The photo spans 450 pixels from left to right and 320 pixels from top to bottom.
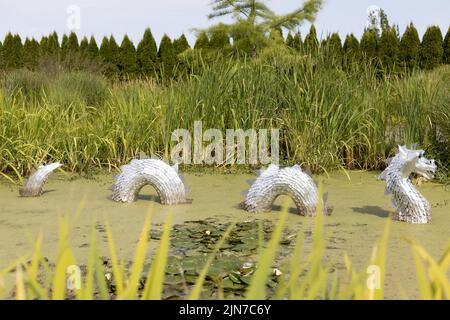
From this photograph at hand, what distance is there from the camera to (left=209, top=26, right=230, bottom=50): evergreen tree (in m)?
19.9

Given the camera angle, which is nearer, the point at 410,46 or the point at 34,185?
the point at 34,185

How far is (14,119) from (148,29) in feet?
45.0

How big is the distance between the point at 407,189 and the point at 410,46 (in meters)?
15.2

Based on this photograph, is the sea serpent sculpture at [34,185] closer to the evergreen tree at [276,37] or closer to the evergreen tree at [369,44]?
the evergreen tree at [369,44]

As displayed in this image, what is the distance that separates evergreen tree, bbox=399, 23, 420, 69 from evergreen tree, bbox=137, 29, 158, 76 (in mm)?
7800

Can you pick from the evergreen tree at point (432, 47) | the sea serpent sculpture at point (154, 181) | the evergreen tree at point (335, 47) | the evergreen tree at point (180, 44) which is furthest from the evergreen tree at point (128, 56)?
the sea serpent sculpture at point (154, 181)

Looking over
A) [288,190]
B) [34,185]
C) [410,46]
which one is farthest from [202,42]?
[288,190]

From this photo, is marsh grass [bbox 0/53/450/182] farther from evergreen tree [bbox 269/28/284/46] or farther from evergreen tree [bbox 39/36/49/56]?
evergreen tree [bbox 39/36/49/56]

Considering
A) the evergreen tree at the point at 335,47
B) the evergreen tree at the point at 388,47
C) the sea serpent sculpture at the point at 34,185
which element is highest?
the evergreen tree at the point at 388,47

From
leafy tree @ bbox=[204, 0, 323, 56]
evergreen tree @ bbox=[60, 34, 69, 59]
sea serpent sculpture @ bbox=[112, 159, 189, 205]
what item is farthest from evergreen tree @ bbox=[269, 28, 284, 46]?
sea serpent sculpture @ bbox=[112, 159, 189, 205]

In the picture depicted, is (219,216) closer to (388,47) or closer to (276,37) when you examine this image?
(388,47)

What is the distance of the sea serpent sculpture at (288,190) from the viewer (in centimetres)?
438

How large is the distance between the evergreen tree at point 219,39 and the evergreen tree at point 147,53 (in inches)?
76.2

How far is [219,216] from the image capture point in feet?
14.5
